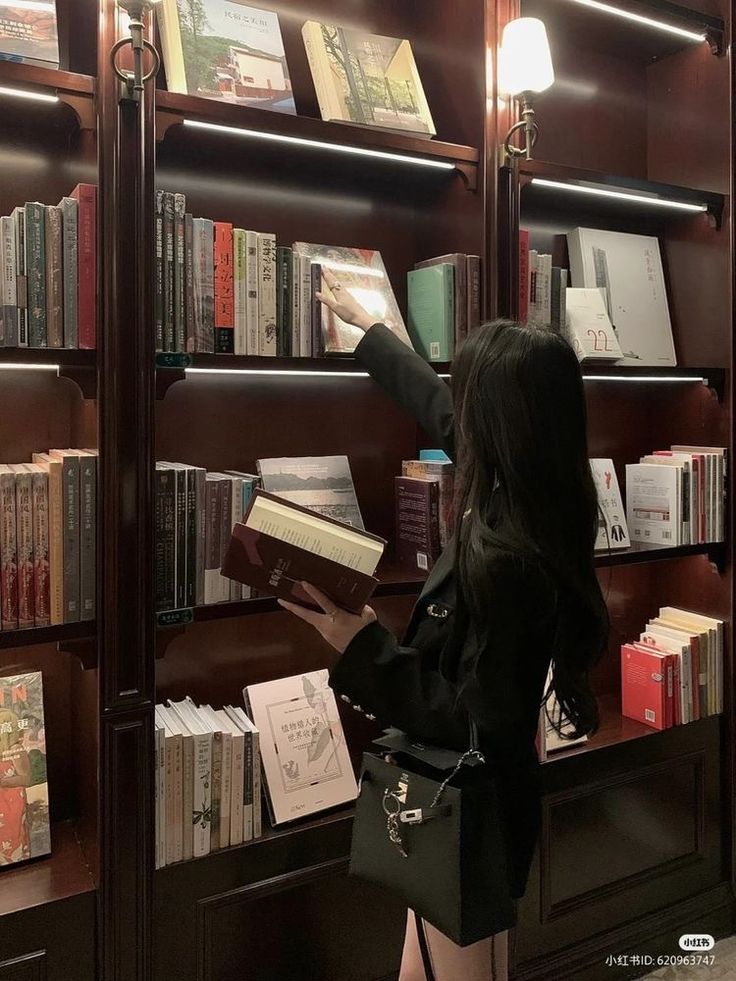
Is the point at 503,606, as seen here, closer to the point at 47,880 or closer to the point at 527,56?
the point at 47,880

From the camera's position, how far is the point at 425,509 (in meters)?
1.93

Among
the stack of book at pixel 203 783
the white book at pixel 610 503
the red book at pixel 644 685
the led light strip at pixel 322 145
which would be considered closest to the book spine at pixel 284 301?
the led light strip at pixel 322 145

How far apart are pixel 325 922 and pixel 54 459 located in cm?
116

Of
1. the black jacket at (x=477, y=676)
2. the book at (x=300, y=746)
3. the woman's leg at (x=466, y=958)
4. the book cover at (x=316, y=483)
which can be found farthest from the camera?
the book cover at (x=316, y=483)

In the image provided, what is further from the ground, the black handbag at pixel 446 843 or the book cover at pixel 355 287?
the book cover at pixel 355 287

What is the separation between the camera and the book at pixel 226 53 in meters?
1.70

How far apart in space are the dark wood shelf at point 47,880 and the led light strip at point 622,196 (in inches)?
73.2

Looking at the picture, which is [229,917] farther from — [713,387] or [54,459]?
[713,387]

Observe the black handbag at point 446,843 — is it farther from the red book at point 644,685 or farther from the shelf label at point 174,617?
the red book at point 644,685

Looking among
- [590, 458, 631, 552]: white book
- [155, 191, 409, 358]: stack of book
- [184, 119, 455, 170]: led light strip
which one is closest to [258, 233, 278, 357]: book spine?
[155, 191, 409, 358]: stack of book

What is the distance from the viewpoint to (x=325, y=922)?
180 cm

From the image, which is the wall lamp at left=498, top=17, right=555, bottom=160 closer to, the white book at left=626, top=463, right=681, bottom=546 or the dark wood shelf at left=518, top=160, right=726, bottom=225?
the dark wood shelf at left=518, top=160, right=726, bottom=225

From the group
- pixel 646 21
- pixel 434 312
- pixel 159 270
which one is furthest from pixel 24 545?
pixel 646 21

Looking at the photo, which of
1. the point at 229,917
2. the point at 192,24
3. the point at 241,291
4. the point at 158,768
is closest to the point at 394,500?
the point at 241,291
